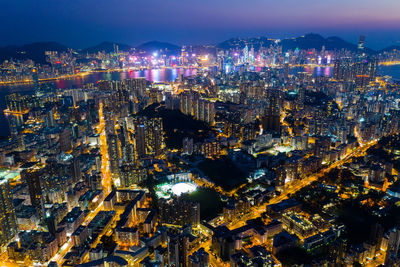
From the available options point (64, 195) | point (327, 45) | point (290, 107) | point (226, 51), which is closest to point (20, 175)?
point (64, 195)

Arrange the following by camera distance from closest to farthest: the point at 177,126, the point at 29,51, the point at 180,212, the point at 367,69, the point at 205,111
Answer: the point at 180,212 < the point at 177,126 < the point at 205,111 < the point at 367,69 < the point at 29,51

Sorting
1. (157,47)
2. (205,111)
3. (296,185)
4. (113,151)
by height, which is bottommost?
(296,185)

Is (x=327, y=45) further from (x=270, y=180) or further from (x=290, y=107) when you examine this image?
(x=270, y=180)

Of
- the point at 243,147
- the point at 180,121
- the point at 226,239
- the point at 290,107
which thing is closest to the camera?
the point at 226,239

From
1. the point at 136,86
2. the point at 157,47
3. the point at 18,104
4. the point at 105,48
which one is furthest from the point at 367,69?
the point at 105,48

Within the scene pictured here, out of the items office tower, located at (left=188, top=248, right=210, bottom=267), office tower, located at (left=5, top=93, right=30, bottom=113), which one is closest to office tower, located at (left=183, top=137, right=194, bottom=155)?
office tower, located at (left=188, top=248, right=210, bottom=267)

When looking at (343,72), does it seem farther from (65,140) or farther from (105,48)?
(105,48)
